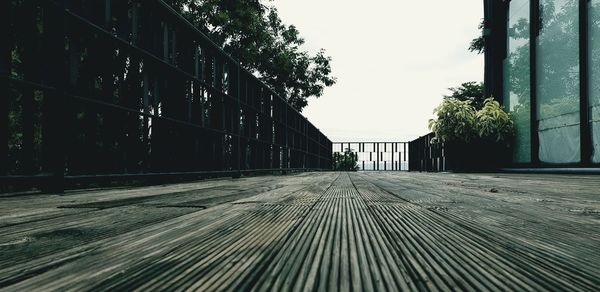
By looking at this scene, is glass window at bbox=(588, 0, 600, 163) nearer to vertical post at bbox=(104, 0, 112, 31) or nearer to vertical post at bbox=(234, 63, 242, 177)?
vertical post at bbox=(234, 63, 242, 177)

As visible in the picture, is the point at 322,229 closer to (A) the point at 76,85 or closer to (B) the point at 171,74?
(A) the point at 76,85

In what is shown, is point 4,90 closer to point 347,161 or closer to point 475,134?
point 475,134

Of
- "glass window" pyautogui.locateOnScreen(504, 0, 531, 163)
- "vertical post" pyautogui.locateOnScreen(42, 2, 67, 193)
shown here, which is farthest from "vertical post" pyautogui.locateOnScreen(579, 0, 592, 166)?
"vertical post" pyautogui.locateOnScreen(42, 2, 67, 193)

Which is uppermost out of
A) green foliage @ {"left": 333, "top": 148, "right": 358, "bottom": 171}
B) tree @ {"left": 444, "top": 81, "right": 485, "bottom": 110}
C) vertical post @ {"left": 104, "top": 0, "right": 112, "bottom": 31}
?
tree @ {"left": 444, "top": 81, "right": 485, "bottom": 110}

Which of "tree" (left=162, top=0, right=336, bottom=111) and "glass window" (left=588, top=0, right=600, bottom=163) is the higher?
"tree" (left=162, top=0, right=336, bottom=111)

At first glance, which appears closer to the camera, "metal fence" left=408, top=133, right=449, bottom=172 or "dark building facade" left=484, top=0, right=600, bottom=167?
"dark building facade" left=484, top=0, right=600, bottom=167

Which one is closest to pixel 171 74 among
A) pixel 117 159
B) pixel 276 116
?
pixel 117 159

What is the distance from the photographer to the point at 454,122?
793 cm

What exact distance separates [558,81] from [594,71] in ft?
3.19

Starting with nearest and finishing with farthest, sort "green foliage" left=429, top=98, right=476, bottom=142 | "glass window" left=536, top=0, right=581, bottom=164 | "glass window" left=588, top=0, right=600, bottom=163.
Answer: "glass window" left=588, top=0, right=600, bottom=163
"glass window" left=536, top=0, right=581, bottom=164
"green foliage" left=429, top=98, right=476, bottom=142

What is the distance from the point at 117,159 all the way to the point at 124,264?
243 centimetres

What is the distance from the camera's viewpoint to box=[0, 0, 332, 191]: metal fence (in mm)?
2111

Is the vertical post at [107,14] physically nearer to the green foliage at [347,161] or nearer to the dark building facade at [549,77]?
the dark building facade at [549,77]

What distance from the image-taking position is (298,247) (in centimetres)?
59
